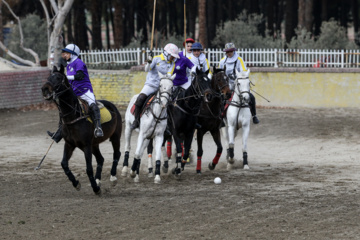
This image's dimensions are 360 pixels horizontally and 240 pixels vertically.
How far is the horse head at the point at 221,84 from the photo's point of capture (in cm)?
1533

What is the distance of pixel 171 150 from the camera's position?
58.9 ft

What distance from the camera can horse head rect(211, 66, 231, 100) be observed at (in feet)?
50.3

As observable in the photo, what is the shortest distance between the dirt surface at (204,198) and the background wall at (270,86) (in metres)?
5.40

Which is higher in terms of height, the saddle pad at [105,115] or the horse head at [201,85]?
the horse head at [201,85]

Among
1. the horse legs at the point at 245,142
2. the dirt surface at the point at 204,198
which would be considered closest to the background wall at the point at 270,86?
the dirt surface at the point at 204,198

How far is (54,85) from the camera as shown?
40.2 ft

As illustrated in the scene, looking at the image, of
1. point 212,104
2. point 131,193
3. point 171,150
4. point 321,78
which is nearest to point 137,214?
point 131,193

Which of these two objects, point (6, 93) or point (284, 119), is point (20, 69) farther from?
point (284, 119)

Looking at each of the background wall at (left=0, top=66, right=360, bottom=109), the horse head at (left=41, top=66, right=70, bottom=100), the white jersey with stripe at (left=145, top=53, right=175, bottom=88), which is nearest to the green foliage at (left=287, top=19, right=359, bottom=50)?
the background wall at (left=0, top=66, right=360, bottom=109)

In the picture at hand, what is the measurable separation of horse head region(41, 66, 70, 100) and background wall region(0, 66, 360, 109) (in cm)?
1547

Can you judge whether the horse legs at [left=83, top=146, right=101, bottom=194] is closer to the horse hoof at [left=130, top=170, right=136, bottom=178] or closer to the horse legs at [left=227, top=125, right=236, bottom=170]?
the horse hoof at [left=130, top=170, right=136, bottom=178]

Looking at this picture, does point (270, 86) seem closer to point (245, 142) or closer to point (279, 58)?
point (279, 58)

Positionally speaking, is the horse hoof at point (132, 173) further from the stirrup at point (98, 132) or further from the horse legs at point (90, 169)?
the stirrup at point (98, 132)

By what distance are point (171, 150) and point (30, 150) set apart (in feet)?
15.6
